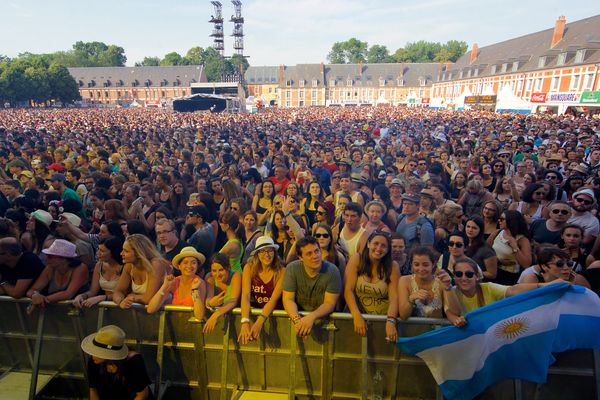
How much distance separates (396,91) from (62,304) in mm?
89385

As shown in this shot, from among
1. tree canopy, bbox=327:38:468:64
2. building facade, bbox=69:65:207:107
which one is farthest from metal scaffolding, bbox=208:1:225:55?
tree canopy, bbox=327:38:468:64

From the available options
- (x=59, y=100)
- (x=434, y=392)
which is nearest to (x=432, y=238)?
(x=434, y=392)

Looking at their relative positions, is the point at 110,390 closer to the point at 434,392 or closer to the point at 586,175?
the point at 434,392

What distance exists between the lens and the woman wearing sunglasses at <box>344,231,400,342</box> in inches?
125

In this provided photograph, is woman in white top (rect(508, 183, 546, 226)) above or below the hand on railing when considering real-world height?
above

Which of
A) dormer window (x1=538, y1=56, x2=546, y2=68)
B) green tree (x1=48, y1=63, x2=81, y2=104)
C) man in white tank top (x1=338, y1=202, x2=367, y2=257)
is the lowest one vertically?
man in white tank top (x1=338, y1=202, x2=367, y2=257)

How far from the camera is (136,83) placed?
8744cm

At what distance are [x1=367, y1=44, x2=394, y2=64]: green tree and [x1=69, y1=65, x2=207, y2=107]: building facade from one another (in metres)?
63.0

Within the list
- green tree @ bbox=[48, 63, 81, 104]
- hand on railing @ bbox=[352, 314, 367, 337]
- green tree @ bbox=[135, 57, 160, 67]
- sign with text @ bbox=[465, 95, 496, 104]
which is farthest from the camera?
green tree @ bbox=[135, 57, 160, 67]

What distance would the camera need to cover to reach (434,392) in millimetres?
3082

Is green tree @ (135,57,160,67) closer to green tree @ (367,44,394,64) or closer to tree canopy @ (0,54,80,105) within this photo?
tree canopy @ (0,54,80,105)

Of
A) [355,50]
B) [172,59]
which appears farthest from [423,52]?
[172,59]

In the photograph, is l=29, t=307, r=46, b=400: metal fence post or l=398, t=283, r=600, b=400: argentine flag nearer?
l=398, t=283, r=600, b=400: argentine flag

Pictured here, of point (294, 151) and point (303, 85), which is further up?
point (303, 85)
